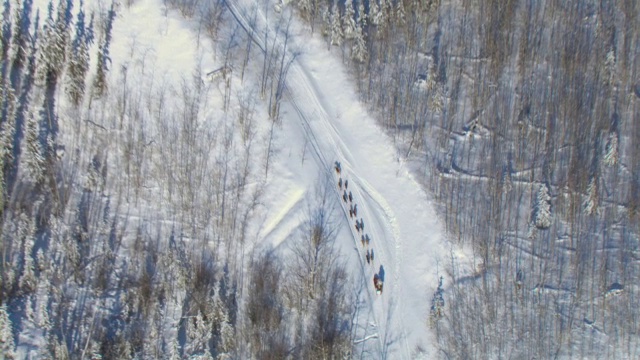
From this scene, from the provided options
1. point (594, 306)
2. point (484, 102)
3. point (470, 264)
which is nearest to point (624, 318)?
point (594, 306)

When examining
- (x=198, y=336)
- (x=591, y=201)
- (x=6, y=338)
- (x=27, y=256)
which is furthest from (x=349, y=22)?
(x=6, y=338)

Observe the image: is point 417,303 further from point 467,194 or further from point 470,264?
point 467,194

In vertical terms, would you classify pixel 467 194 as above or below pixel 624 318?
above

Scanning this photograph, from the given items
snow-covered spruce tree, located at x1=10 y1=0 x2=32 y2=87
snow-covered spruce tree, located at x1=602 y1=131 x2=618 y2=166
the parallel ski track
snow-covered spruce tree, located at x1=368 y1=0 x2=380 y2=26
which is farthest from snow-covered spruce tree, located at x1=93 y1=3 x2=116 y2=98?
snow-covered spruce tree, located at x1=602 y1=131 x2=618 y2=166

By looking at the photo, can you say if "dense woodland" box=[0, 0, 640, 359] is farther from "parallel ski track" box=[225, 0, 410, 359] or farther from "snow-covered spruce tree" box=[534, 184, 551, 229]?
"parallel ski track" box=[225, 0, 410, 359]

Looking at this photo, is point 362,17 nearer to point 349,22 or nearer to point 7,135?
point 349,22

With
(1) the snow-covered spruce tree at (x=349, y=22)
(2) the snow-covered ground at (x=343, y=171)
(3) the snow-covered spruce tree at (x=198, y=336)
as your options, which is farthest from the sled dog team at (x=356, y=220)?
(3) the snow-covered spruce tree at (x=198, y=336)

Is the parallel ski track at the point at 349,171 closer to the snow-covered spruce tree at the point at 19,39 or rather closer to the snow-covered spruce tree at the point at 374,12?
the snow-covered spruce tree at the point at 374,12
